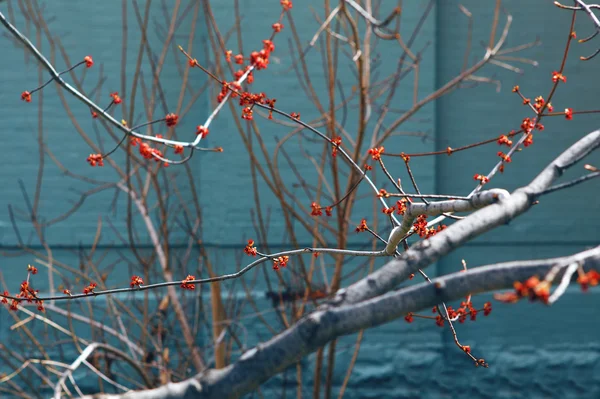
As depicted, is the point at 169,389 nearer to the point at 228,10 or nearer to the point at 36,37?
the point at 228,10

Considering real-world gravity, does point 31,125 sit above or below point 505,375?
above

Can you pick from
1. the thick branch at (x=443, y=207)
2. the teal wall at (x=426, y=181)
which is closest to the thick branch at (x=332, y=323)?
the thick branch at (x=443, y=207)

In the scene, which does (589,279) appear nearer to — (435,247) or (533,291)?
(533,291)

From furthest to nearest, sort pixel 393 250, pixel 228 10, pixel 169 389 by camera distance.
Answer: pixel 228 10 < pixel 393 250 < pixel 169 389

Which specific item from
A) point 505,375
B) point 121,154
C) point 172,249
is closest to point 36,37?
point 121,154

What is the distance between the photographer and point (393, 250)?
1.83 metres

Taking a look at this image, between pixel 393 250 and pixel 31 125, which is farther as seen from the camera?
pixel 31 125

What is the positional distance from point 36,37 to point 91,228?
4.45 feet

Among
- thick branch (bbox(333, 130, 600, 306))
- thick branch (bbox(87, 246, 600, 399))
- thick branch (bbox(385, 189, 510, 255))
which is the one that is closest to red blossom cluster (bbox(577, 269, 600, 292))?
thick branch (bbox(87, 246, 600, 399))

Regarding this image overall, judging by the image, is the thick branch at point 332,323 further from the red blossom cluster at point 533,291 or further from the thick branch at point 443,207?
the thick branch at point 443,207

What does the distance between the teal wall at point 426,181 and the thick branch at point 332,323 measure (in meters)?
4.25

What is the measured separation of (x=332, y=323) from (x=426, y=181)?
4.40 meters

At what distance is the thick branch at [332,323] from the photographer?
0.92 m

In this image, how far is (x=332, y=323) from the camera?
3.14 feet
